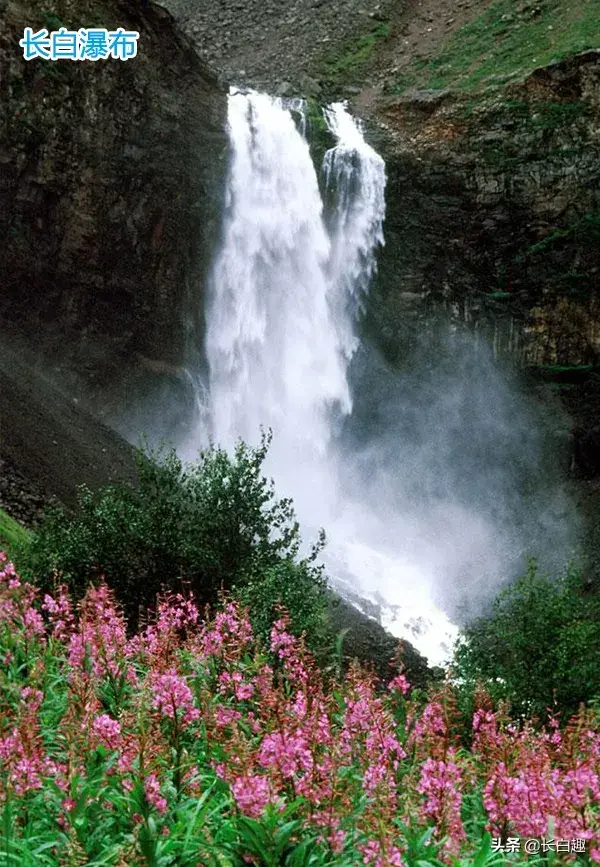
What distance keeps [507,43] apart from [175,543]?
48.8 metres

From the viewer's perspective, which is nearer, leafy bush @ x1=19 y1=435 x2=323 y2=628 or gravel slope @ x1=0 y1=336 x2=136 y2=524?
leafy bush @ x1=19 y1=435 x2=323 y2=628

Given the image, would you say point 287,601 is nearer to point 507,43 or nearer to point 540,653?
point 540,653

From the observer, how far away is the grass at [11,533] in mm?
17922

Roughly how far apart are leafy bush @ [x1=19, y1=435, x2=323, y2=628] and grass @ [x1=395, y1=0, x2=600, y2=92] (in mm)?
37688

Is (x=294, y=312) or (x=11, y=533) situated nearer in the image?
(x=11, y=533)

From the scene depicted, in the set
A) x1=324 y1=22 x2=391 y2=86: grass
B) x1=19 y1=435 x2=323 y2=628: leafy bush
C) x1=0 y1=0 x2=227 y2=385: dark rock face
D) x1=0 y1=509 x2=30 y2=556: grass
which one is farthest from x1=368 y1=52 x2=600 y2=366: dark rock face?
x1=19 y1=435 x2=323 y2=628: leafy bush

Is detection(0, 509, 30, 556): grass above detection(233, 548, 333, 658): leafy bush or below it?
above

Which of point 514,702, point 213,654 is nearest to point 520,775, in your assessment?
point 213,654

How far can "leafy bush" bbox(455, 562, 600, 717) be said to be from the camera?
15094 millimetres

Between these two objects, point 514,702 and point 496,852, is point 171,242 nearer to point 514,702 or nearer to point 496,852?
point 514,702

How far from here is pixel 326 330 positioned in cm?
4094

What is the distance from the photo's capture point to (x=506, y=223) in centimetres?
4366

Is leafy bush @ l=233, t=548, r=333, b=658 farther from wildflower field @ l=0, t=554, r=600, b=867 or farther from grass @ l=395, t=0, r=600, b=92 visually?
grass @ l=395, t=0, r=600, b=92

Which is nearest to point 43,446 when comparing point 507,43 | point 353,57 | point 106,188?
point 106,188
